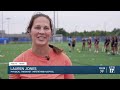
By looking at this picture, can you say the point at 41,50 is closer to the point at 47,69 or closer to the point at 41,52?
the point at 41,52

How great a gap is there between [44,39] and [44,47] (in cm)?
5

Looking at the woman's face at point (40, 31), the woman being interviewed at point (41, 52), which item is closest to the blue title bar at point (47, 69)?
the woman being interviewed at point (41, 52)

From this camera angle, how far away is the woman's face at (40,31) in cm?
183

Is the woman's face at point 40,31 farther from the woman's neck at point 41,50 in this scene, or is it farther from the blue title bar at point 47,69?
the blue title bar at point 47,69

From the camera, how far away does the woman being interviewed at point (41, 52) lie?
1.84 metres

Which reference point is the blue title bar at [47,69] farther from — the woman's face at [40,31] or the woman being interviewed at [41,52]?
the woman's face at [40,31]

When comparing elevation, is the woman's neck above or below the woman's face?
below

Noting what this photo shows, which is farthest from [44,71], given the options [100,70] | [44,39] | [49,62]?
[100,70]

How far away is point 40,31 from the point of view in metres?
1.83

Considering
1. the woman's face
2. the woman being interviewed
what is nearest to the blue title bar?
the woman being interviewed

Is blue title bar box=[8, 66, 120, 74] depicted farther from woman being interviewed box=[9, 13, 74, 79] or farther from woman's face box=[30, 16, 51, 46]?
woman's face box=[30, 16, 51, 46]

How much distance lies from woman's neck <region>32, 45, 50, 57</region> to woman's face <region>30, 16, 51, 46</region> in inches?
0.8

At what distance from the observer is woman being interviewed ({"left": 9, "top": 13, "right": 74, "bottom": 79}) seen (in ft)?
6.02

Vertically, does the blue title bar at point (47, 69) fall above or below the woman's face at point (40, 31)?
below
